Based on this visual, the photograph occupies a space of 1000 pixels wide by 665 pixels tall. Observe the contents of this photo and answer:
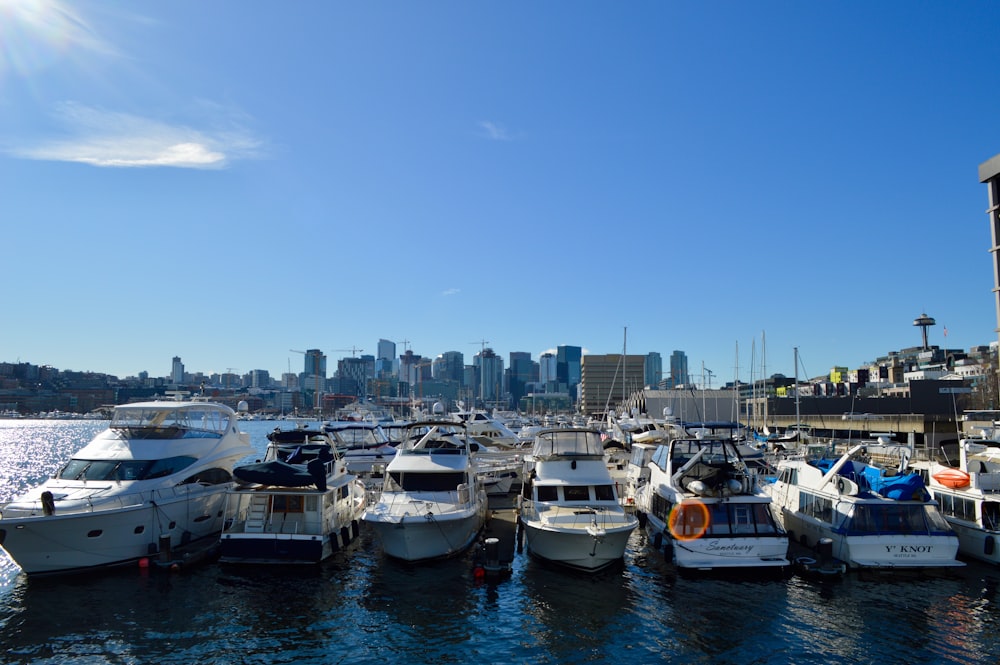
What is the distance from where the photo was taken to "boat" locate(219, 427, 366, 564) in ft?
70.7

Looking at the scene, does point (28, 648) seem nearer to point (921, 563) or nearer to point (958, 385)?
point (921, 563)

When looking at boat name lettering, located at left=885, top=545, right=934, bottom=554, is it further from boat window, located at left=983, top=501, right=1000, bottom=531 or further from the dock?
the dock

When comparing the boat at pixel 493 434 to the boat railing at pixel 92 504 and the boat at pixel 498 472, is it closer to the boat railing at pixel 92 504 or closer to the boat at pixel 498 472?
the boat at pixel 498 472

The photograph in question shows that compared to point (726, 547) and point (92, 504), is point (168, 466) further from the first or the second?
point (726, 547)

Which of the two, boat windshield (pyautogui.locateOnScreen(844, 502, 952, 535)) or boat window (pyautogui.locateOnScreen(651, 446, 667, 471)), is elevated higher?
boat window (pyautogui.locateOnScreen(651, 446, 667, 471))

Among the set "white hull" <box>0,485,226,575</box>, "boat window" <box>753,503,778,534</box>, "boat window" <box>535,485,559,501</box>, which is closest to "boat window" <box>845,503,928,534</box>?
"boat window" <box>753,503,778,534</box>

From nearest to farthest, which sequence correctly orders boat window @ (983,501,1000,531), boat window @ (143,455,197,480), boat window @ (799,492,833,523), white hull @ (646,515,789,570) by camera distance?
white hull @ (646,515,789,570) < boat window @ (983,501,1000,531) < boat window @ (799,492,833,523) < boat window @ (143,455,197,480)

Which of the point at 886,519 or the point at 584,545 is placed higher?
the point at 886,519

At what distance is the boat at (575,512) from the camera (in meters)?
20.6

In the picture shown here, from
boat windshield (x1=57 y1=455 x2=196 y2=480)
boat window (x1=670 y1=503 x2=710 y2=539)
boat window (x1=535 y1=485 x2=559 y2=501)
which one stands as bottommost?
boat window (x1=670 y1=503 x2=710 y2=539)

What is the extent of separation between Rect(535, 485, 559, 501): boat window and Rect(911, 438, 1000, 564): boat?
46.7ft

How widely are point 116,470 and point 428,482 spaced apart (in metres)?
11.3

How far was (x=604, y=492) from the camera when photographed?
2436 cm

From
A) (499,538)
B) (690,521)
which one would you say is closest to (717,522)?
(690,521)
